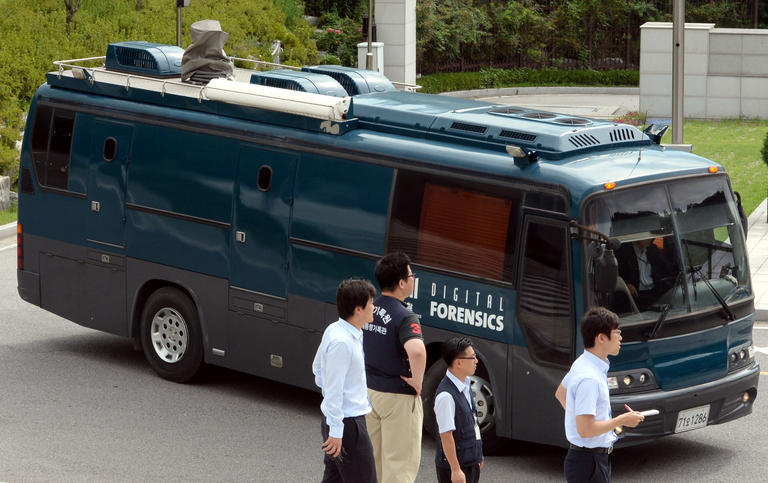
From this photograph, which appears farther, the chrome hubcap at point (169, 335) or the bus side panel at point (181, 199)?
the chrome hubcap at point (169, 335)

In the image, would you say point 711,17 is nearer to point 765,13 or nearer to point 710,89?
point 765,13

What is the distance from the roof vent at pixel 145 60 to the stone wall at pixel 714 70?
1922cm

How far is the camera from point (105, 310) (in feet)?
43.8

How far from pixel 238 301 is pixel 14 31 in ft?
55.5

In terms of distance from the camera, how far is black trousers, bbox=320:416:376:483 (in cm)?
794

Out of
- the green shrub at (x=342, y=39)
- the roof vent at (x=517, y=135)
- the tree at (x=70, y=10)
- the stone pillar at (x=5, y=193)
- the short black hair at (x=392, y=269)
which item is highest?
the tree at (x=70, y=10)

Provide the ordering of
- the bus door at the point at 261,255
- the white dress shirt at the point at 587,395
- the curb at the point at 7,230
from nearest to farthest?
the white dress shirt at the point at 587,395 < the bus door at the point at 261,255 < the curb at the point at 7,230

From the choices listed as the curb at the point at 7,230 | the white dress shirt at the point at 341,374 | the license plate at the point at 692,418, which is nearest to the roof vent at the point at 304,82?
the license plate at the point at 692,418

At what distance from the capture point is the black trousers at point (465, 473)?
315 inches

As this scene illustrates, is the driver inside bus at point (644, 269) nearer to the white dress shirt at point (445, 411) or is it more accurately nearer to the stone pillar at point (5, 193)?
the white dress shirt at point (445, 411)

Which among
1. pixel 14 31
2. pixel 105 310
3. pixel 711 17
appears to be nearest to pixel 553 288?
pixel 105 310

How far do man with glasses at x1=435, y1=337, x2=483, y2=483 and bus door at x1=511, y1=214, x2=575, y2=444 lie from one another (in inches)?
79.2

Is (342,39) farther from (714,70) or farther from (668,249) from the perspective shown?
(668,249)

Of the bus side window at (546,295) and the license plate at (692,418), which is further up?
the bus side window at (546,295)
